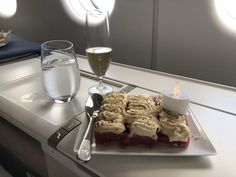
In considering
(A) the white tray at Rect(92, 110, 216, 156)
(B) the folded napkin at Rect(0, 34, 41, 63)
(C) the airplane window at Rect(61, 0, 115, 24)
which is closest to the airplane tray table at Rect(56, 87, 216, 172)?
(A) the white tray at Rect(92, 110, 216, 156)

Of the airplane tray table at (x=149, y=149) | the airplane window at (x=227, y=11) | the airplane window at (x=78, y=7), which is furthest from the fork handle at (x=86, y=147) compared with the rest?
the airplane window at (x=78, y=7)

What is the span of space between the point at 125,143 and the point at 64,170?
201 millimetres

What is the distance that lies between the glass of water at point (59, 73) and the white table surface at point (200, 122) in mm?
107

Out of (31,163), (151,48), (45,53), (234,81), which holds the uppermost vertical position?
(45,53)

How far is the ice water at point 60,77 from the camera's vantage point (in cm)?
69

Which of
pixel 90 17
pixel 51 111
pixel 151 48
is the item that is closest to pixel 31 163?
pixel 51 111

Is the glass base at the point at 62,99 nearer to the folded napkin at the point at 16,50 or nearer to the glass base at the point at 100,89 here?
the glass base at the point at 100,89

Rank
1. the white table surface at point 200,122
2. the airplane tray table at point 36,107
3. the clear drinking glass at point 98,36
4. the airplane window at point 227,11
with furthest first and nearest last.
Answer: the airplane window at point 227,11
the clear drinking glass at point 98,36
the airplane tray table at point 36,107
the white table surface at point 200,122

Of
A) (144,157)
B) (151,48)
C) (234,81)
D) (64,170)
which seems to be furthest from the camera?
(151,48)

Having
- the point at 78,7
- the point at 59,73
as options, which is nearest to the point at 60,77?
the point at 59,73

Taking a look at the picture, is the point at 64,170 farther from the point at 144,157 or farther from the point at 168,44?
the point at 168,44

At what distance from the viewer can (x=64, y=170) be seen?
24.1 inches

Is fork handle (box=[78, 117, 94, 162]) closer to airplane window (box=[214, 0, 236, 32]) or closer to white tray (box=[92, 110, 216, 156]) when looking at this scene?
white tray (box=[92, 110, 216, 156])

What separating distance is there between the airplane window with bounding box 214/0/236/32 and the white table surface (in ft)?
1.21
